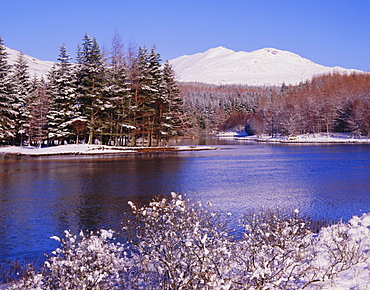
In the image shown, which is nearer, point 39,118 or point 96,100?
point 96,100

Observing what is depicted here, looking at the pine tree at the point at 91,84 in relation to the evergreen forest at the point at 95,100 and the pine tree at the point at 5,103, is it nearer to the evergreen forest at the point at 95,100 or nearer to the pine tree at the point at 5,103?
the evergreen forest at the point at 95,100

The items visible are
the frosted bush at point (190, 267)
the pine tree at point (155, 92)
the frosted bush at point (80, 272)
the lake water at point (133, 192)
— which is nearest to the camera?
the frosted bush at point (190, 267)

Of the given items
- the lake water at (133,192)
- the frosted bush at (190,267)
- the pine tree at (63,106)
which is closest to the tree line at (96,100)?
the pine tree at (63,106)

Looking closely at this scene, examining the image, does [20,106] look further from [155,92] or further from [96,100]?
[155,92]

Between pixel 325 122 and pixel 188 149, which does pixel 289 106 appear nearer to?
pixel 325 122

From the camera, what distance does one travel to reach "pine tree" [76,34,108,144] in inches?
2063

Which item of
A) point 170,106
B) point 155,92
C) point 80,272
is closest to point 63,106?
point 155,92

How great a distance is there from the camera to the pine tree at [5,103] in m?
54.1

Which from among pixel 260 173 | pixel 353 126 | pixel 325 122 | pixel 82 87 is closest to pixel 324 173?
pixel 260 173

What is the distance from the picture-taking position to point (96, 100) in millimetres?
51938

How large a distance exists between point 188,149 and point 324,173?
3107cm

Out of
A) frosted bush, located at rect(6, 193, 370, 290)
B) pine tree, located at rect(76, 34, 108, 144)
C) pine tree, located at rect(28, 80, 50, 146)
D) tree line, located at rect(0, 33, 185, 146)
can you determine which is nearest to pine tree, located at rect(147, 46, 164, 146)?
tree line, located at rect(0, 33, 185, 146)

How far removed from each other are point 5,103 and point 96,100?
1330cm

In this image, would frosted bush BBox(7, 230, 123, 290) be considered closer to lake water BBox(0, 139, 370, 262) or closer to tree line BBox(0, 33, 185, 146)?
lake water BBox(0, 139, 370, 262)
